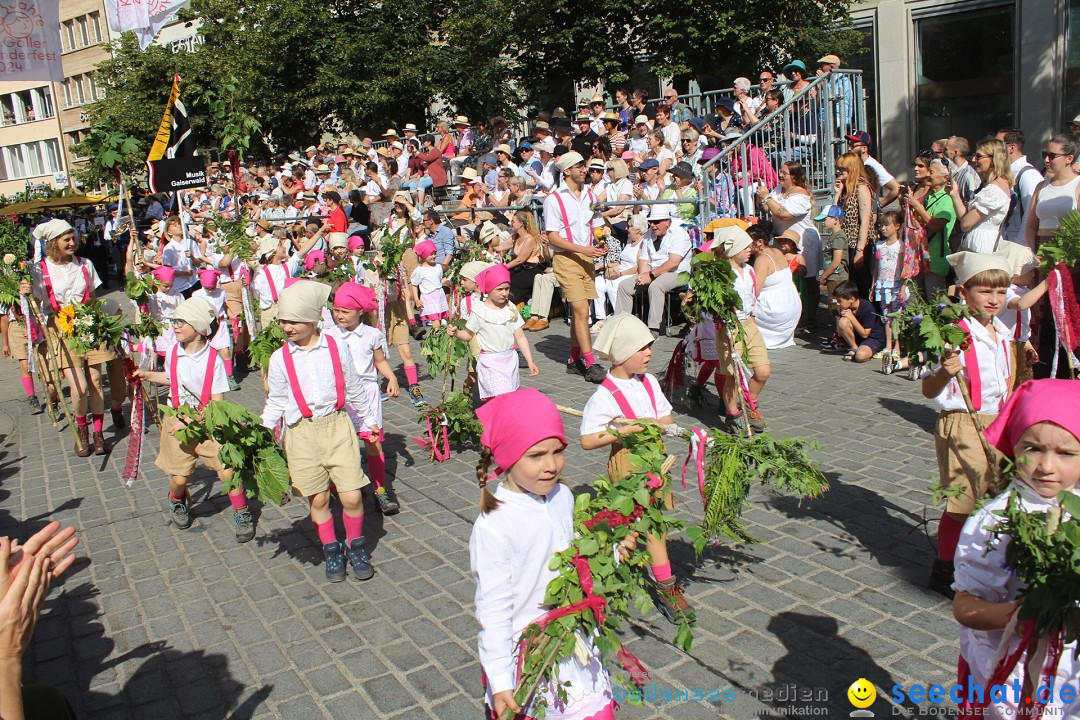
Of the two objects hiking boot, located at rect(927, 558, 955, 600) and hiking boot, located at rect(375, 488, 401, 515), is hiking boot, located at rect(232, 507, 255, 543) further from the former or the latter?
hiking boot, located at rect(927, 558, 955, 600)

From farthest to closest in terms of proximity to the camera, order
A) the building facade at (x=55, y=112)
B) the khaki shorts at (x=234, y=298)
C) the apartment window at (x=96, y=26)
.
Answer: the building facade at (x=55, y=112) < the apartment window at (x=96, y=26) < the khaki shorts at (x=234, y=298)

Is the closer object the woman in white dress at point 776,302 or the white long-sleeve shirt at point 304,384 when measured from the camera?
the white long-sleeve shirt at point 304,384

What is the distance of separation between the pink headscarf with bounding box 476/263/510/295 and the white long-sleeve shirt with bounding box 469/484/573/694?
15.4 ft

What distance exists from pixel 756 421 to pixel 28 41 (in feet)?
41.2

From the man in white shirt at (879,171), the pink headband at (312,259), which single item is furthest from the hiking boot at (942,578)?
the pink headband at (312,259)

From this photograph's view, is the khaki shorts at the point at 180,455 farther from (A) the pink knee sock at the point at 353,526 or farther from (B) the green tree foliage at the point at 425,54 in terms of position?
(B) the green tree foliage at the point at 425,54

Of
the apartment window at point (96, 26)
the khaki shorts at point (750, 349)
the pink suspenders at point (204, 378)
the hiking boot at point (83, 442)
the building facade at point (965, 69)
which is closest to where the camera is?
the pink suspenders at point (204, 378)

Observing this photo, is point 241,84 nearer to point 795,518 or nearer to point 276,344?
point 276,344

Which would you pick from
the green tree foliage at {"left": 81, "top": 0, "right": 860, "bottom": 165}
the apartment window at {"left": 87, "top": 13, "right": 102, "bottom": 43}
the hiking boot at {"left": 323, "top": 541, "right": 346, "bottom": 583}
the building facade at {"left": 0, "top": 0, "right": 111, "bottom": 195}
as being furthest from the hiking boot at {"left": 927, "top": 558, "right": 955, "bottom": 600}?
the apartment window at {"left": 87, "top": 13, "right": 102, "bottom": 43}

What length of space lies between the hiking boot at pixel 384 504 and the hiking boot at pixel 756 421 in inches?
127

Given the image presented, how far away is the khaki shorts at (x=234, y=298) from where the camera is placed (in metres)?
12.9

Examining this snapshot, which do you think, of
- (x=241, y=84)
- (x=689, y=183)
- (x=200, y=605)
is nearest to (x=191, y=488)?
(x=200, y=605)

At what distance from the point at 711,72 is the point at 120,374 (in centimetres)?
1525

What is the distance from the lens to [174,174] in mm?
16312
